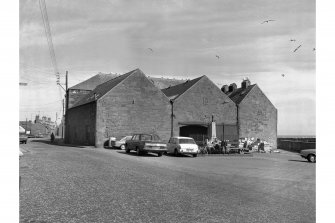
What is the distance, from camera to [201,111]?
39.6 m

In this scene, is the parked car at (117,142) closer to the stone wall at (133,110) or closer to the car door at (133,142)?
the stone wall at (133,110)

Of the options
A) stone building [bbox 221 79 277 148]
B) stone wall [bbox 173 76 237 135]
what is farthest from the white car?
stone building [bbox 221 79 277 148]

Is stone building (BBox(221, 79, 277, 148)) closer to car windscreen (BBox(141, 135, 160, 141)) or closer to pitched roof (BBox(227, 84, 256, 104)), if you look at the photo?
pitched roof (BBox(227, 84, 256, 104))

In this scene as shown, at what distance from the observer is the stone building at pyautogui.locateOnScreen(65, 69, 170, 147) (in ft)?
116

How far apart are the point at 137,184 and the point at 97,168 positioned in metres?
4.67

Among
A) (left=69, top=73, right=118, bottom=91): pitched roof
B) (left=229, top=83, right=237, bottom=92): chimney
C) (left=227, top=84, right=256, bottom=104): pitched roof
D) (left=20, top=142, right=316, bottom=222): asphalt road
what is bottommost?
(left=20, top=142, right=316, bottom=222): asphalt road

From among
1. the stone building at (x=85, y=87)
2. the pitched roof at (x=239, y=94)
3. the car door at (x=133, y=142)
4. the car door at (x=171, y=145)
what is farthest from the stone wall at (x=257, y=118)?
the car door at (x=133, y=142)

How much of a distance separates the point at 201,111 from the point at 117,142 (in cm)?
1172

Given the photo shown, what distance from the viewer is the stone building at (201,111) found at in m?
38.4

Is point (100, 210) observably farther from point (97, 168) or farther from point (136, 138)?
point (136, 138)

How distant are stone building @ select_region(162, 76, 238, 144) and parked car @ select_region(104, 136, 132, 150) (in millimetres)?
6956

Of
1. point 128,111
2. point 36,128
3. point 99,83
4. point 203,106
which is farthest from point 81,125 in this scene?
point 36,128

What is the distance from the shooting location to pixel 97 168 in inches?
590
